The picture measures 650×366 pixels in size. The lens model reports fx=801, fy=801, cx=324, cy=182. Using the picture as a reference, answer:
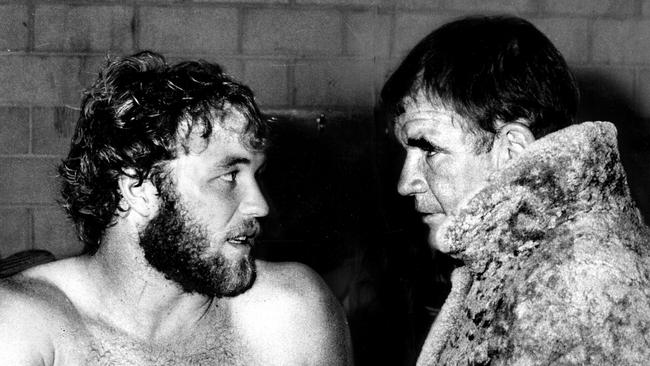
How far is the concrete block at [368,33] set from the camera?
3.86 meters

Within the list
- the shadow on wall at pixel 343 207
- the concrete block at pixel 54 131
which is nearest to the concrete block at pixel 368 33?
the shadow on wall at pixel 343 207

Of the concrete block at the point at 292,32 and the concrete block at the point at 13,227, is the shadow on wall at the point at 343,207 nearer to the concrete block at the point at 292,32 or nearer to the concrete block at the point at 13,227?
the concrete block at the point at 292,32

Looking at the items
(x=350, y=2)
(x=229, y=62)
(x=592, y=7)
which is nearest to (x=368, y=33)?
(x=350, y=2)

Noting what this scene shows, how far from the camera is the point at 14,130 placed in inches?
148

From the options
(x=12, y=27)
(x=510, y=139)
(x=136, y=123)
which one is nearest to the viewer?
(x=510, y=139)

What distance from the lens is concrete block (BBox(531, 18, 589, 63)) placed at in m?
3.90

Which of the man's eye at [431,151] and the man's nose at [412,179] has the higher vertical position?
the man's eye at [431,151]

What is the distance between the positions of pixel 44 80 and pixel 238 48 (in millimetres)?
921

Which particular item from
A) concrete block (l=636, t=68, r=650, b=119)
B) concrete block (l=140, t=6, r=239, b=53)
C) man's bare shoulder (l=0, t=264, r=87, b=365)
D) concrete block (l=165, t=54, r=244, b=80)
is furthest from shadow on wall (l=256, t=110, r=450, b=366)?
man's bare shoulder (l=0, t=264, r=87, b=365)

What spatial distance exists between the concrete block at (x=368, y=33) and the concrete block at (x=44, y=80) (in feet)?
4.06

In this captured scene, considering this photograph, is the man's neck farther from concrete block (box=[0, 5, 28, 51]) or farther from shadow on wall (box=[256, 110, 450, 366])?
concrete block (box=[0, 5, 28, 51])

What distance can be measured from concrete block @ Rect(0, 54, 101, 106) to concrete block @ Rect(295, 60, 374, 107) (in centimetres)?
100

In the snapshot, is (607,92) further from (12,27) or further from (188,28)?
(12,27)

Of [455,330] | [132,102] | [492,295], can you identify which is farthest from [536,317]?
[132,102]
